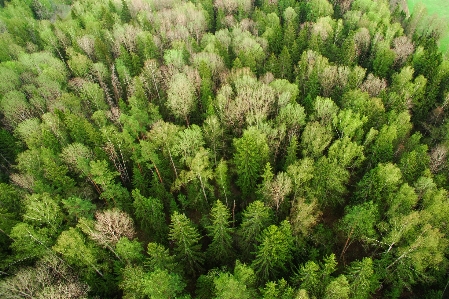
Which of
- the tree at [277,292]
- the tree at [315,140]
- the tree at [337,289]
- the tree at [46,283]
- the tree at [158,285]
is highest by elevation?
the tree at [315,140]

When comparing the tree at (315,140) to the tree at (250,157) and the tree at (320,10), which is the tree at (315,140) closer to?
the tree at (250,157)

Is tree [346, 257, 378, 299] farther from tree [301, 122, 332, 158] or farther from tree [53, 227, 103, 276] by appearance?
tree [53, 227, 103, 276]

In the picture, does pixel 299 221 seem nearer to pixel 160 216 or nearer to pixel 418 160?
pixel 160 216

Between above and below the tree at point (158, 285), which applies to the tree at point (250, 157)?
above

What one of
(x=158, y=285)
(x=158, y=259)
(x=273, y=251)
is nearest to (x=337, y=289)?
(x=273, y=251)

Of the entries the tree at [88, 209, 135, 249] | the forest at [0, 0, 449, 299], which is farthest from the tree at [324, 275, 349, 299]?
the tree at [88, 209, 135, 249]

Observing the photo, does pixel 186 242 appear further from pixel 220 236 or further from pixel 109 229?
pixel 109 229

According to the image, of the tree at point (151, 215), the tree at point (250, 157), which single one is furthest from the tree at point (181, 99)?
the tree at point (151, 215)
